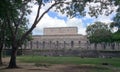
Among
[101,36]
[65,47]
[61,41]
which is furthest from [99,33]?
[61,41]

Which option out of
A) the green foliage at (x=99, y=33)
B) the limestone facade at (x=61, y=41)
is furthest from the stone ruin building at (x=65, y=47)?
the green foliage at (x=99, y=33)

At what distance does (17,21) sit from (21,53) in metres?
53.2

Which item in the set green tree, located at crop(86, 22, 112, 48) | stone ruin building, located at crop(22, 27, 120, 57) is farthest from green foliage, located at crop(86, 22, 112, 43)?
stone ruin building, located at crop(22, 27, 120, 57)

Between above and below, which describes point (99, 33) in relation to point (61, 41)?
above

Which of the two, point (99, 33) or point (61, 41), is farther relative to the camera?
point (61, 41)

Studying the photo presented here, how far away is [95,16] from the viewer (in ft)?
127

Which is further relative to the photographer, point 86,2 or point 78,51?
point 78,51

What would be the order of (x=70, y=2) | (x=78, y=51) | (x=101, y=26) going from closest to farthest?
(x=70, y=2), (x=78, y=51), (x=101, y=26)

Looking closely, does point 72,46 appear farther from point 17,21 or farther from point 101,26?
point 17,21

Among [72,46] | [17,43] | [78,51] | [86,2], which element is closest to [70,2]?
[86,2]

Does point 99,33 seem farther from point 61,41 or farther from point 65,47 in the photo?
point 61,41

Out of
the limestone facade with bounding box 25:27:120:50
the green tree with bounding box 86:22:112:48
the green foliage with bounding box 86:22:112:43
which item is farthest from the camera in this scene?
the limestone facade with bounding box 25:27:120:50

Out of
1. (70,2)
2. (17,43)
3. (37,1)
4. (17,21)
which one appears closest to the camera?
(37,1)

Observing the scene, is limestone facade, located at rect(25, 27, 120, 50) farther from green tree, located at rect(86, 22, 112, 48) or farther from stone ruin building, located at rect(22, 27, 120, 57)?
green tree, located at rect(86, 22, 112, 48)
